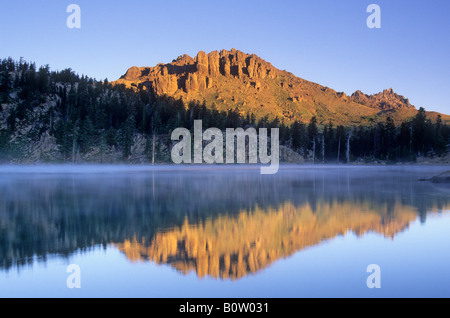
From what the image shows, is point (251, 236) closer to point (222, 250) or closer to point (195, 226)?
point (222, 250)

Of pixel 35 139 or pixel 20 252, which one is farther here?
pixel 35 139

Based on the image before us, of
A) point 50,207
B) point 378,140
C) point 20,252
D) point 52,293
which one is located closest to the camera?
point 52,293

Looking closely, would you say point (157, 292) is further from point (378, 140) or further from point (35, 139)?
point (378, 140)

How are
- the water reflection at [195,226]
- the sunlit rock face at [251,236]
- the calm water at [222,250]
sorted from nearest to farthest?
the calm water at [222,250]
the sunlit rock face at [251,236]
the water reflection at [195,226]

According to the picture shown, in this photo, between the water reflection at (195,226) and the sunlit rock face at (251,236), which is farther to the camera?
the water reflection at (195,226)

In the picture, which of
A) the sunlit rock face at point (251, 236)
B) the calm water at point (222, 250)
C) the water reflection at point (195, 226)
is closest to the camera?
the calm water at point (222, 250)

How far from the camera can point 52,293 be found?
218 inches

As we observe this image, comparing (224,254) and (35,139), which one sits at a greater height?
(35,139)

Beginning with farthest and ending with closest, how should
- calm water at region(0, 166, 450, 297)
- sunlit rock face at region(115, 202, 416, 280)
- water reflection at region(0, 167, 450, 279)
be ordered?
water reflection at region(0, 167, 450, 279) → sunlit rock face at region(115, 202, 416, 280) → calm water at region(0, 166, 450, 297)

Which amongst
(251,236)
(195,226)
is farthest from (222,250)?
(195,226)

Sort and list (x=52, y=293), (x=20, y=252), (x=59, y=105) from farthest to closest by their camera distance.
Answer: (x=59, y=105) → (x=20, y=252) → (x=52, y=293)

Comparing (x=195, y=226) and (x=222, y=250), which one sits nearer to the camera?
(x=222, y=250)
